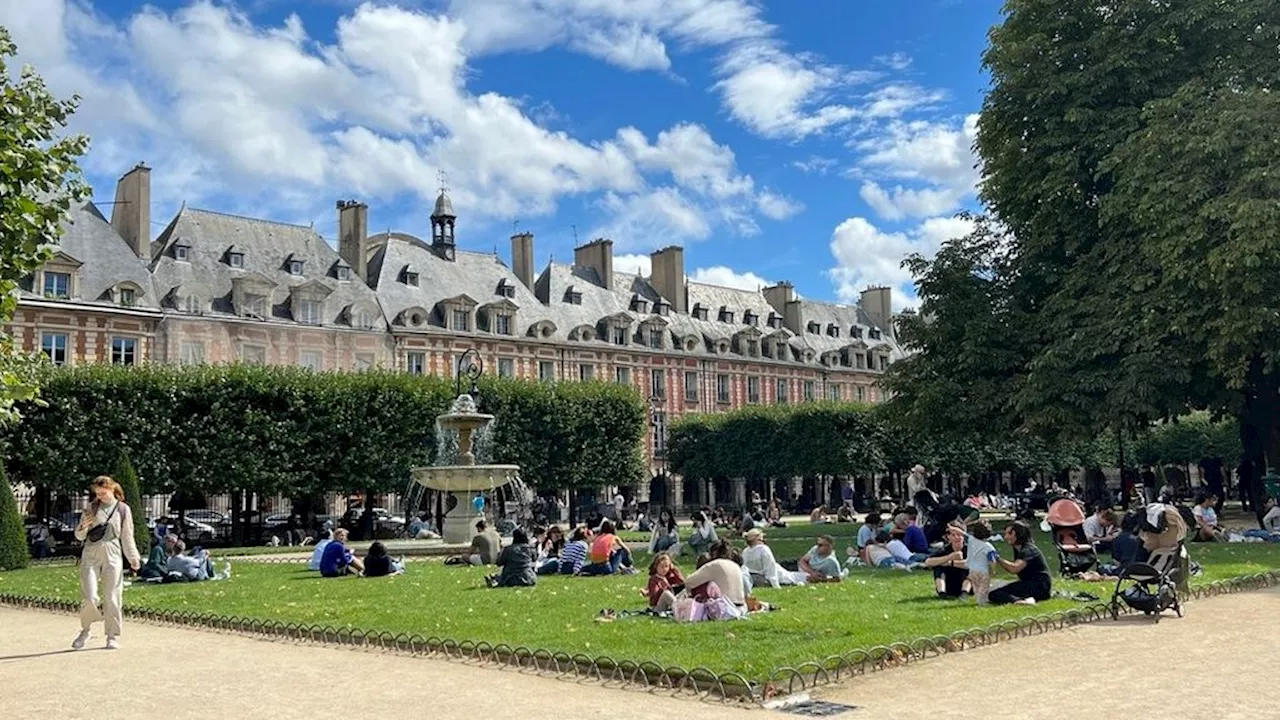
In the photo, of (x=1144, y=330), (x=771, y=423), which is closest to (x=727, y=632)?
(x=1144, y=330)

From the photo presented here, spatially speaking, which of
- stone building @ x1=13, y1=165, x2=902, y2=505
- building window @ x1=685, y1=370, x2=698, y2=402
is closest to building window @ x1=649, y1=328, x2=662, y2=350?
stone building @ x1=13, y1=165, x2=902, y2=505

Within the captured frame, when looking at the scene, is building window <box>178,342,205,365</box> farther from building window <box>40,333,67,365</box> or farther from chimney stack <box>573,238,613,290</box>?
chimney stack <box>573,238,613,290</box>

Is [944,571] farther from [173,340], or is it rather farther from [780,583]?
[173,340]

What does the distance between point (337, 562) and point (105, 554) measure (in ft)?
25.4

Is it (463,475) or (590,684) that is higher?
(463,475)

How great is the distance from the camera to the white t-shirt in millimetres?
17188

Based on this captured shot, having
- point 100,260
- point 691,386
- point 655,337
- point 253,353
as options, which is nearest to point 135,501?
point 100,260

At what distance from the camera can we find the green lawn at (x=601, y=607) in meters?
9.76

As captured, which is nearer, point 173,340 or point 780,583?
point 780,583

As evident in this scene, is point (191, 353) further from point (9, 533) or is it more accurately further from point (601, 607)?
point (601, 607)

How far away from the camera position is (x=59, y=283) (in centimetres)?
4191

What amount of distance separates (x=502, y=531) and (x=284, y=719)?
888 inches

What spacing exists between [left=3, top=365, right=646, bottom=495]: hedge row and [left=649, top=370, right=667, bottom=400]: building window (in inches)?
886

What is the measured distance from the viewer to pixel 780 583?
14.8m
